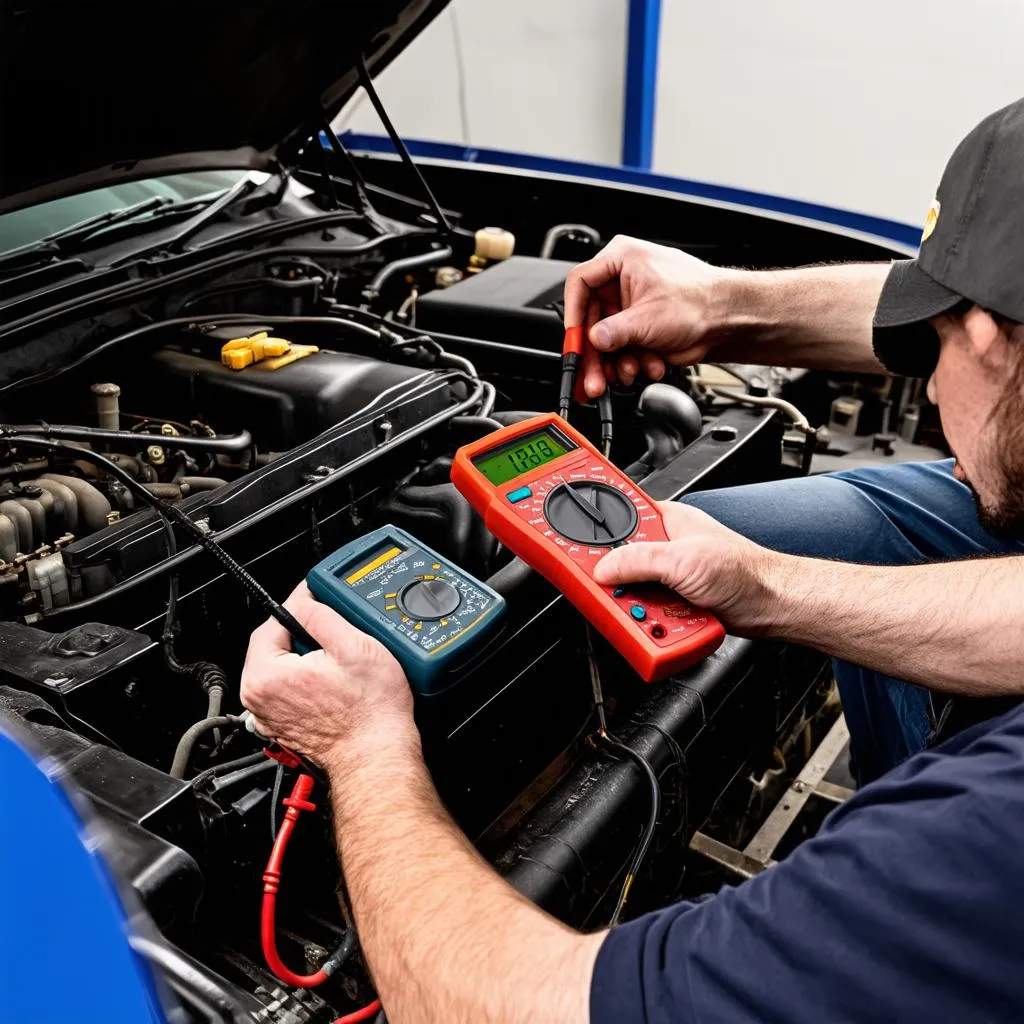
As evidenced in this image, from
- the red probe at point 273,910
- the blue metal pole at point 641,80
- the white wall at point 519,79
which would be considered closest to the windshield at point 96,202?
the red probe at point 273,910

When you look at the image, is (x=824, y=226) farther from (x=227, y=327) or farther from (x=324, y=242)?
(x=227, y=327)

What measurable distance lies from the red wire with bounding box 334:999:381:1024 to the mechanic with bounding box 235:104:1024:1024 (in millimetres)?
60

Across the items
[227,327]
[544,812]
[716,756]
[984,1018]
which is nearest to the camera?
[984,1018]

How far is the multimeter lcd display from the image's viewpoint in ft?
3.23

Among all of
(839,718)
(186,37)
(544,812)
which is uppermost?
(186,37)

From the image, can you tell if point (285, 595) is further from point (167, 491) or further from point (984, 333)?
point (984, 333)

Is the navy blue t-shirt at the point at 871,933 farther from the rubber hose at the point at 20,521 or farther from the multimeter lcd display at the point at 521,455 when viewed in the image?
the rubber hose at the point at 20,521

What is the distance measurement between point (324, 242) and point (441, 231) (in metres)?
0.28

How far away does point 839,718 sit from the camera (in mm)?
1526

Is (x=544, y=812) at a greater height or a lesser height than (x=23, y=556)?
lesser

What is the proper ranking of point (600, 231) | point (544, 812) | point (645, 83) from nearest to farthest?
1. point (544, 812)
2. point (600, 231)
3. point (645, 83)

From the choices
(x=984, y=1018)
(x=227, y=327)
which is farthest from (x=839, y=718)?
(x=227, y=327)

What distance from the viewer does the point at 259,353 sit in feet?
4.60

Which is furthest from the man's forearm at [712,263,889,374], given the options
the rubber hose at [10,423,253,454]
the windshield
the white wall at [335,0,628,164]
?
the white wall at [335,0,628,164]
